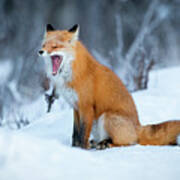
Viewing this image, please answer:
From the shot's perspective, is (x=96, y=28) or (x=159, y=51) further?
(x=96, y=28)

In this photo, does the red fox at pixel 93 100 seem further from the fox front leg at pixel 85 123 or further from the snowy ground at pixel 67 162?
the snowy ground at pixel 67 162

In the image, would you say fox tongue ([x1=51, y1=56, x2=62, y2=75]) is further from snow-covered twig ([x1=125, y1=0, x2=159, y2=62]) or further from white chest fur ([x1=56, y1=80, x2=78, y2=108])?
snow-covered twig ([x1=125, y1=0, x2=159, y2=62])

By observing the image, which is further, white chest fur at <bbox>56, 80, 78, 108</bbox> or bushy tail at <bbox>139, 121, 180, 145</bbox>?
bushy tail at <bbox>139, 121, 180, 145</bbox>

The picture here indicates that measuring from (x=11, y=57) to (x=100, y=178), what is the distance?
816cm

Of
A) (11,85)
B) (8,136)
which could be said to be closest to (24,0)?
(11,85)

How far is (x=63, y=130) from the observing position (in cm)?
398

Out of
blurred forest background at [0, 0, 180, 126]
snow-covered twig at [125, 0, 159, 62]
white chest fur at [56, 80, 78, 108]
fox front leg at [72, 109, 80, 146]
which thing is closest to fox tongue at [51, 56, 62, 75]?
white chest fur at [56, 80, 78, 108]

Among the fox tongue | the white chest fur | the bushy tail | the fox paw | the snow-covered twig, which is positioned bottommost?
the fox paw

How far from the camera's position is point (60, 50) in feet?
9.75

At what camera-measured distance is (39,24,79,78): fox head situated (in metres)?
2.96

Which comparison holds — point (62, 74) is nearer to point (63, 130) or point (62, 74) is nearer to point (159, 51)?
point (63, 130)

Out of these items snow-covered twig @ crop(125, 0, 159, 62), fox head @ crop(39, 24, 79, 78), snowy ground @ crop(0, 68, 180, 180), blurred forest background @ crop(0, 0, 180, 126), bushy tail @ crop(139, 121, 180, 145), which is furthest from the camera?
blurred forest background @ crop(0, 0, 180, 126)

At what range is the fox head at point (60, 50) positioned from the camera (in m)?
2.96

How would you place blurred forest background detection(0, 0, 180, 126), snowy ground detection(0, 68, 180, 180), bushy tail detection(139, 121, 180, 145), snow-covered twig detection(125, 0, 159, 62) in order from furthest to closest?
blurred forest background detection(0, 0, 180, 126) → snow-covered twig detection(125, 0, 159, 62) → bushy tail detection(139, 121, 180, 145) → snowy ground detection(0, 68, 180, 180)
